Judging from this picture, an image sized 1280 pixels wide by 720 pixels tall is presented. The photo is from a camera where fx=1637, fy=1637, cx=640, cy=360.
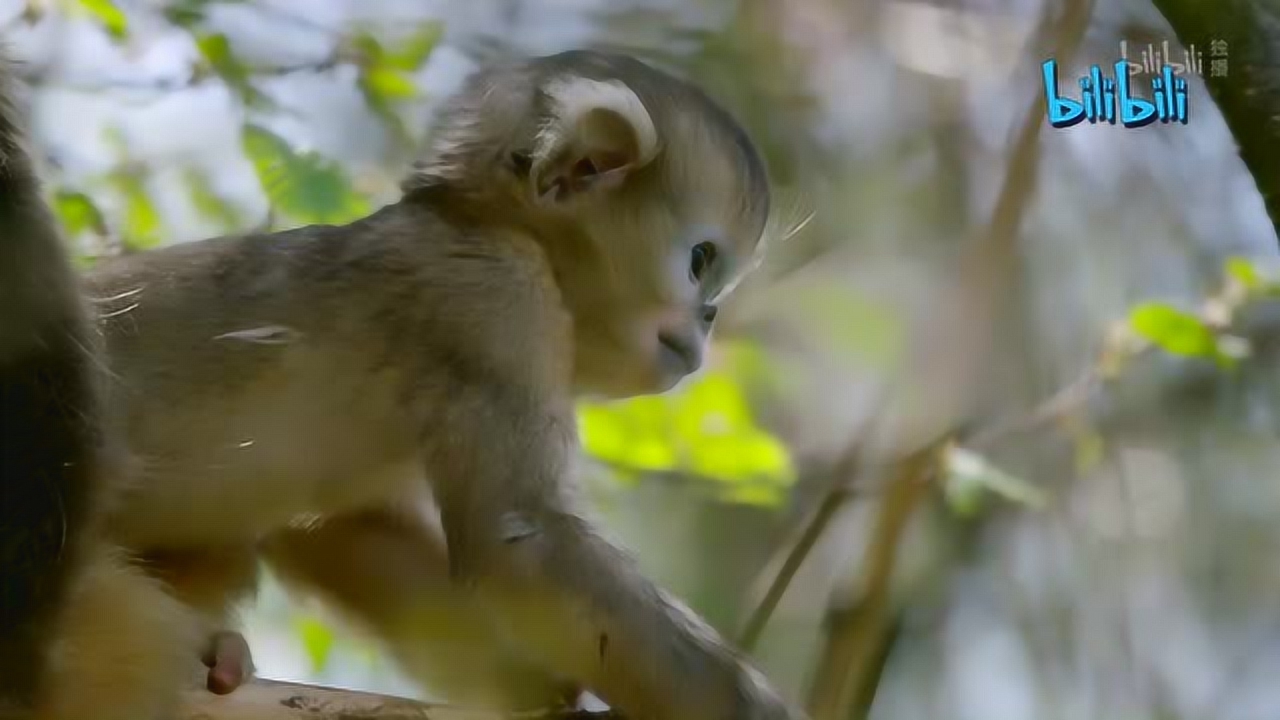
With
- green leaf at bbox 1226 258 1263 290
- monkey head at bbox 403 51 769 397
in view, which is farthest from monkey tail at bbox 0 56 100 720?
green leaf at bbox 1226 258 1263 290

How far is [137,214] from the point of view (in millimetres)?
1399

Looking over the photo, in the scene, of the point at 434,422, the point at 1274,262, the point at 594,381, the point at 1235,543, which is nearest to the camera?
the point at 434,422

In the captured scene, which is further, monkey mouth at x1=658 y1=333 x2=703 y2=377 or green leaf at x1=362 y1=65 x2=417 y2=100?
green leaf at x1=362 y1=65 x2=417 y2=100

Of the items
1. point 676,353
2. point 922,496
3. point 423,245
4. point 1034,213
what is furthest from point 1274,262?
point 423,245

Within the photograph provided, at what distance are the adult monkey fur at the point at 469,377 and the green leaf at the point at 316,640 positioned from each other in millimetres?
27

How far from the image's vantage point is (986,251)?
1.56 metres

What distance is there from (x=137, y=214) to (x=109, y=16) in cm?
17

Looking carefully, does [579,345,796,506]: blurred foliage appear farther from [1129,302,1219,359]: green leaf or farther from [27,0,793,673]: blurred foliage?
[1129,302,1219,359]: green leaf

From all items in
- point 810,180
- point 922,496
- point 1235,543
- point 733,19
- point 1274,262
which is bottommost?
point 1235,543

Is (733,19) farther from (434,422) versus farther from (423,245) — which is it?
(434,422)

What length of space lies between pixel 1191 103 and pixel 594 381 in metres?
0.57

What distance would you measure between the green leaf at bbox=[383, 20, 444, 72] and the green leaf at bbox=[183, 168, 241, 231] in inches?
7.3

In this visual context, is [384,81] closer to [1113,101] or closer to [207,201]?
[207,201]

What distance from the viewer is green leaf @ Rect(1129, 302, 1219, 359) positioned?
1539 millimetres
